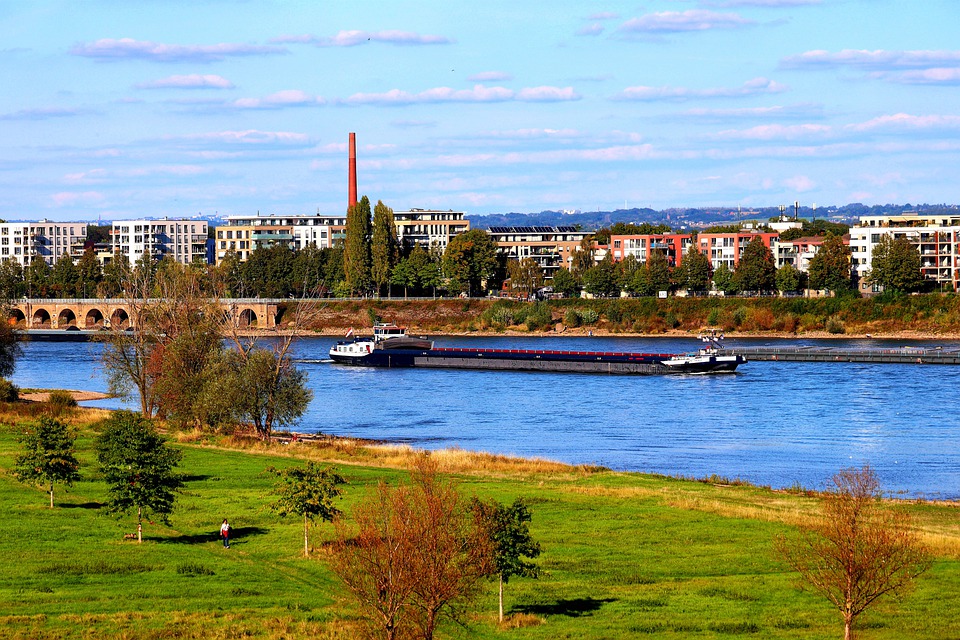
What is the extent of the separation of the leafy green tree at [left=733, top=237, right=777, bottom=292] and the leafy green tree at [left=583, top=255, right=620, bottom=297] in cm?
1935

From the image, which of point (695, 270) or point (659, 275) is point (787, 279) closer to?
point (695, 270)

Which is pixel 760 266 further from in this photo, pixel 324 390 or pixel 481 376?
pixel 324 390

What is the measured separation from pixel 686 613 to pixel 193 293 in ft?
194

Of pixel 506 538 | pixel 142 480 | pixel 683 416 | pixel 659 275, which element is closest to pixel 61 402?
pixel 683 416

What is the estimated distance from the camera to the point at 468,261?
649 feet

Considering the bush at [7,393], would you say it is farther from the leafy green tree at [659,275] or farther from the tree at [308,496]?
the leafy green tree at [659,275]

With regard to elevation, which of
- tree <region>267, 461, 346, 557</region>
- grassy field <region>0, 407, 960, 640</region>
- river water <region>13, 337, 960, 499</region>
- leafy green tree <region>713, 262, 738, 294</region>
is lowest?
river water <region>13, 337, 960, 499</region>

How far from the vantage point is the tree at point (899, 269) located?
161 metres

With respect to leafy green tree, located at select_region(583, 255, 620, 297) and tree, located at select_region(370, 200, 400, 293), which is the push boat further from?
leafy green tree, located at select_region(583, 255, 620, 297)

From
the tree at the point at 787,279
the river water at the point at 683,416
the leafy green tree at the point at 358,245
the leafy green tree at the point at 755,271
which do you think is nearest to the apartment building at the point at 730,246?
the leafy green tree at the point at 755,271

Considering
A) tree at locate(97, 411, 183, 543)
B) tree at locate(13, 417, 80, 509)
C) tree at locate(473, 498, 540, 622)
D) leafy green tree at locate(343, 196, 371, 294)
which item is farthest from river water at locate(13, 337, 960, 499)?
leafy green tree at locate(343, 196, 371, 294)

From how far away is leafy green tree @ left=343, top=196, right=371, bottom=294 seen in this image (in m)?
187

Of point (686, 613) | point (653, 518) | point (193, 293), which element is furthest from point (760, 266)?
point (686, 613)

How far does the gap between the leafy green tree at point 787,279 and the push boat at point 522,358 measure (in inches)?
1206
